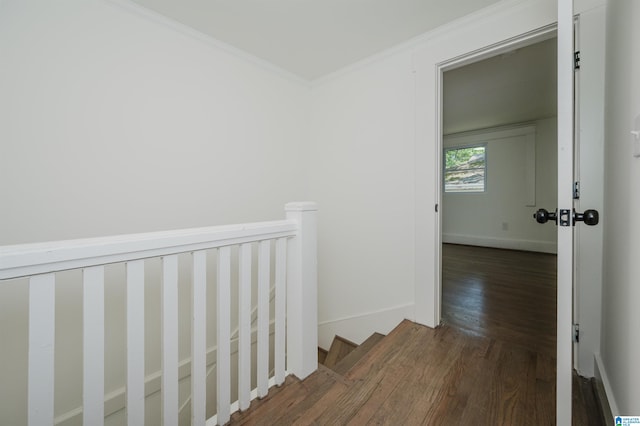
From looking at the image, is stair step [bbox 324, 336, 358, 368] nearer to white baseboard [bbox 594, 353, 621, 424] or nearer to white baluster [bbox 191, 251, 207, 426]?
white baluster [bbox 191, 251, 207, 426]

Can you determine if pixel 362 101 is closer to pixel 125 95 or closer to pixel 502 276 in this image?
pixel 125 95

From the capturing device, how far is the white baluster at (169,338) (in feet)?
3.09

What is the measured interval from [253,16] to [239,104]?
26.6 inches

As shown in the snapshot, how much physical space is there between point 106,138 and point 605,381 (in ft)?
9.86

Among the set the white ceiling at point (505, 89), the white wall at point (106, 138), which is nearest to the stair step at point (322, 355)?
the white wall at point (106, 138)

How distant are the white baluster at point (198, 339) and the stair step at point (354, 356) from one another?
88cm

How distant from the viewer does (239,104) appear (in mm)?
2230

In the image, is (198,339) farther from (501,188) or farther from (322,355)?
(501,188)

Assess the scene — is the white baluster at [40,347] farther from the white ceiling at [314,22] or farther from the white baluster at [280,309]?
the white ceiling at [314,22]

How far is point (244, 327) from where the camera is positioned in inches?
46.2

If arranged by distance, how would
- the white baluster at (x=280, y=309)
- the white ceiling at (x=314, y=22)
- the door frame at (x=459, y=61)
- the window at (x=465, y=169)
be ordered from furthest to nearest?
1. the window at (x=465, y=169)
2. the white ceiling at (x=314, y=22)
3. the door frame at (x=459, y=61)
4. the white baluster at (x=280, y=309)

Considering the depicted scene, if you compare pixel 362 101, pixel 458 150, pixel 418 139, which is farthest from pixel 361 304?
pixel 458 150

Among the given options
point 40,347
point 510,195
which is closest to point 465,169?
point 510,195

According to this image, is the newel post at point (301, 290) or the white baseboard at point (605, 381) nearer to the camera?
the white baseboard at point (605, 381)
